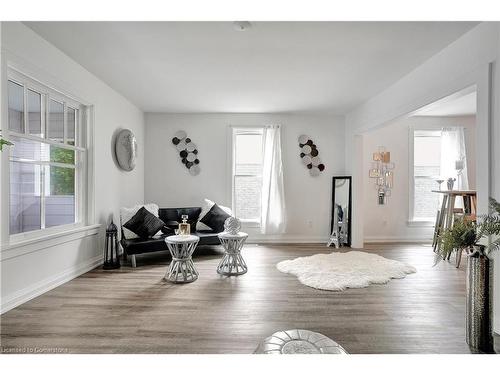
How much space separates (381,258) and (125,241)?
382 cm

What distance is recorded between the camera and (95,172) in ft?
12.9

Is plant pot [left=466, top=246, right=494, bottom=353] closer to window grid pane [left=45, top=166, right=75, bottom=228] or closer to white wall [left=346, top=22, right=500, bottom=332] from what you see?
white wall [left=346, top=22, right=500, bottom=332]

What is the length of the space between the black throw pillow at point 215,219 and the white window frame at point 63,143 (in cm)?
180

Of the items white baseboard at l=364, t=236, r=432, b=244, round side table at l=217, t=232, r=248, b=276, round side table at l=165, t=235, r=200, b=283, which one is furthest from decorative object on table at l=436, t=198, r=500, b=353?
white baseboard at l=364, t=236, r=432, b=244

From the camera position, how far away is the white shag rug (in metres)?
3.35

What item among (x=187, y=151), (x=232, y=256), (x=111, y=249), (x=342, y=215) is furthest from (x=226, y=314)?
(x=187, y=151)

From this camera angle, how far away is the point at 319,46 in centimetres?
290

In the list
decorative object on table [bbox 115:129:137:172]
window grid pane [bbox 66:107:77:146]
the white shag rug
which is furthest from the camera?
decorative object on table [bbox 115:129:137:172]

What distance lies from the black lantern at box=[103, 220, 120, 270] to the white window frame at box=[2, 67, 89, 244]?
0.30m

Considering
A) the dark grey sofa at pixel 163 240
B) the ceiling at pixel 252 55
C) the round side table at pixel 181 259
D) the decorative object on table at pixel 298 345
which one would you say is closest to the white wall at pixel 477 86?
the ceiling at pixel 252 55
